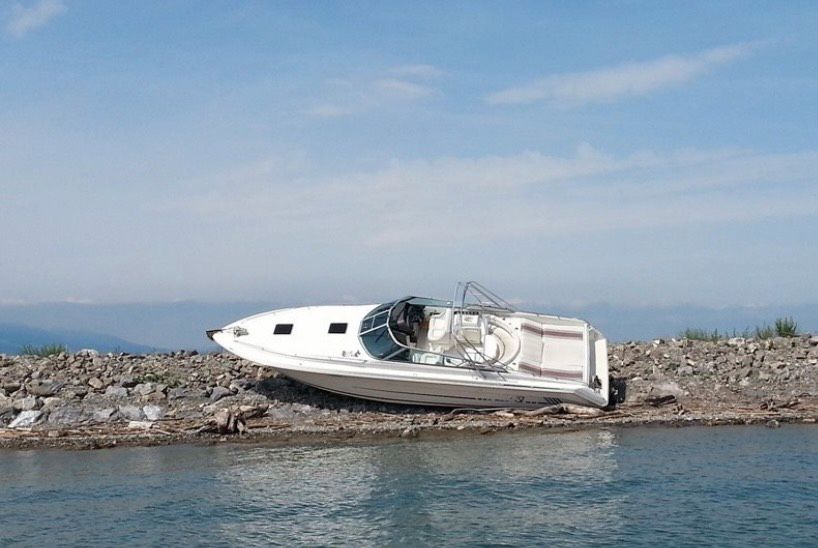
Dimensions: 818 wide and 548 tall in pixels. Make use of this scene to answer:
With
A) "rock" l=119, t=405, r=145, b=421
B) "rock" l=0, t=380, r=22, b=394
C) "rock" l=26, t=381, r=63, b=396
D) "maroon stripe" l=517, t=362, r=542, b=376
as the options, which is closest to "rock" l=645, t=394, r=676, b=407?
"maroon stripe" l=517, t=362, r=542, b=376

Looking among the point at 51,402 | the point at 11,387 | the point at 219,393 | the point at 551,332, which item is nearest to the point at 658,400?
the point at 551,332

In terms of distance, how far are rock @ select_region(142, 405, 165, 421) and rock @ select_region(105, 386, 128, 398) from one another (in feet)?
3.27

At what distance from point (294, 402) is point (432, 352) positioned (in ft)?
11.9

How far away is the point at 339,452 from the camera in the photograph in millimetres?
17969

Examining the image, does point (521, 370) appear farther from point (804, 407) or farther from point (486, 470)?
point (804, 407)

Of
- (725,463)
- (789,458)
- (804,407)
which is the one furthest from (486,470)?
(804,407)

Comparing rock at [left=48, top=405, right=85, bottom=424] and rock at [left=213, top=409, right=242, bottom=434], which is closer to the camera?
rock at [left=213, top=409, right=242, bottom=434]

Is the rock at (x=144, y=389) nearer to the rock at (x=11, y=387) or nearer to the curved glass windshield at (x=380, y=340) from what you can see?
the rock at (x=11, y=387)

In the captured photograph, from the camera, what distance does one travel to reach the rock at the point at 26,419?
20391 mm

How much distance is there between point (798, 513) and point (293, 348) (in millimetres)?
11280

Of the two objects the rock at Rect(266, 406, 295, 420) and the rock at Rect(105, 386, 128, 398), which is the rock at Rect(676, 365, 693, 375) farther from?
the rock at Rect(105, 386, 128, 398)

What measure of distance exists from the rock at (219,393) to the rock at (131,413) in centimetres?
171

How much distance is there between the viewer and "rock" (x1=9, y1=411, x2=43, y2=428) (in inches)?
803

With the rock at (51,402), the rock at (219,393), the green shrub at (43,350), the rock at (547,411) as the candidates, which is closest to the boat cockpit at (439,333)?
the rock at (547,411)
